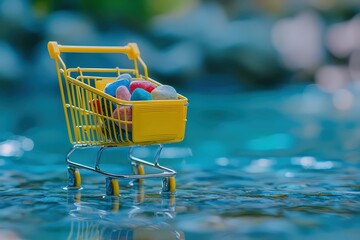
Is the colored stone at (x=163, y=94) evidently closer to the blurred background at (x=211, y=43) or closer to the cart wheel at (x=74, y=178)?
the cart wheel at (x=74, y=178)

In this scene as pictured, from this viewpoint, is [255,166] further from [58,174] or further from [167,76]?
[167,76]

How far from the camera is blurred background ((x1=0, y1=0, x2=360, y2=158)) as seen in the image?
12.0 m

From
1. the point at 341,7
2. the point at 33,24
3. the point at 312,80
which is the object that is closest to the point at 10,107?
the point at 33,24

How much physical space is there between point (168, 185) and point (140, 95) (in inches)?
21.1

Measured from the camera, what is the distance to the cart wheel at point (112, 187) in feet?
13.9

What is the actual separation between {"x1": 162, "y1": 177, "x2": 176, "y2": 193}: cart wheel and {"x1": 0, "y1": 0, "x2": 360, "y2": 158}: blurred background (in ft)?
21.7

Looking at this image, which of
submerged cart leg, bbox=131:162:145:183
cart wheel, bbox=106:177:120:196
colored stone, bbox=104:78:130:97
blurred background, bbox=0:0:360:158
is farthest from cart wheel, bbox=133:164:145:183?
blurred background, bbox=0:0:360:158

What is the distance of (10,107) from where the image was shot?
1047 cm

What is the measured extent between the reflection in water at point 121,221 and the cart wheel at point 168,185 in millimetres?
184

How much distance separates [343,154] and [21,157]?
245 centimetres

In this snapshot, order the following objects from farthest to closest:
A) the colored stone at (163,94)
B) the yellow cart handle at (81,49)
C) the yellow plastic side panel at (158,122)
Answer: the yellow cart handle at (81,49) → the colored stone at (163,94) → the yellow plastic side panel at (158,122)

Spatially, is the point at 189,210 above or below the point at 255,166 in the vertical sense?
below

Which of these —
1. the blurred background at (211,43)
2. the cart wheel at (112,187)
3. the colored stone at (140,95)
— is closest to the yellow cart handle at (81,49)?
the colored stone at (140,95)

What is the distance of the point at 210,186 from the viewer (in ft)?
15.4
